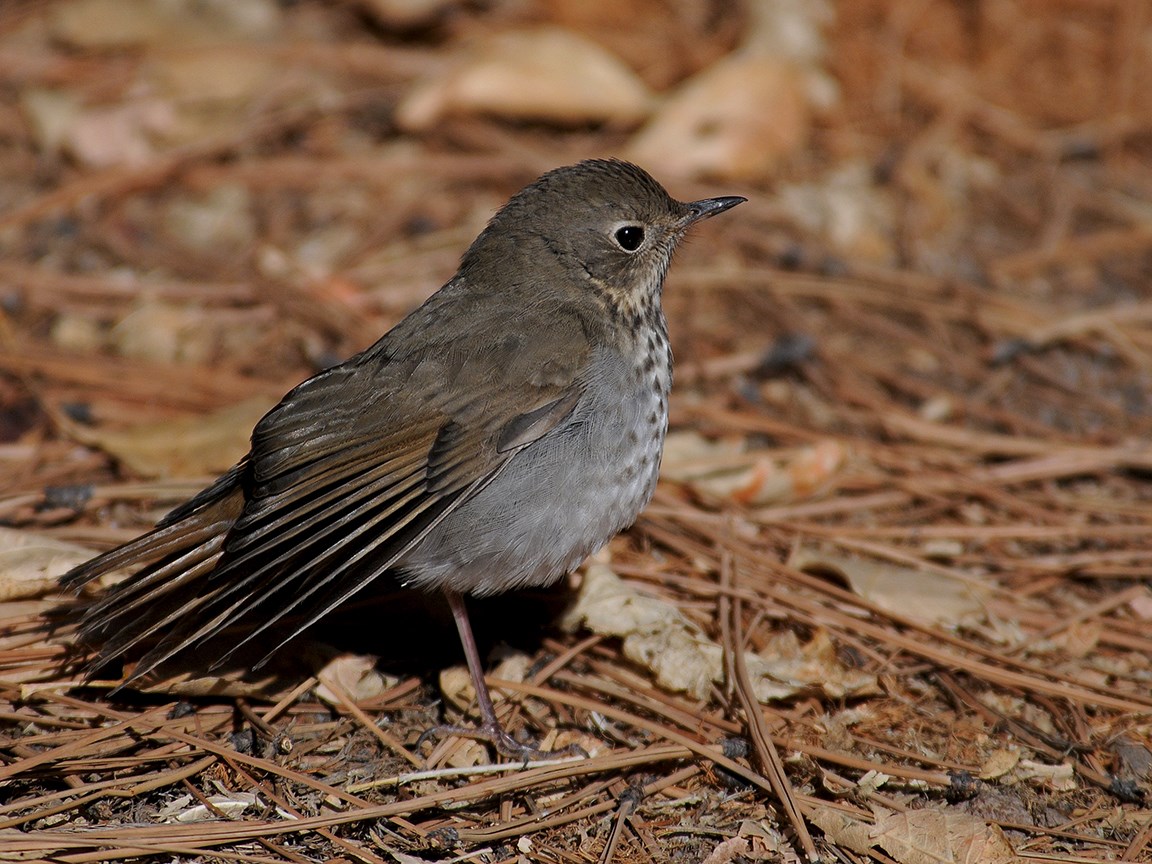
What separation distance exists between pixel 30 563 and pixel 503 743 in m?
1.44

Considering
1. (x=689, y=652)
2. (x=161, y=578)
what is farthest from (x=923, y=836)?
(x=161, y=578)

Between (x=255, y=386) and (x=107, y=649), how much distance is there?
1.70 metres

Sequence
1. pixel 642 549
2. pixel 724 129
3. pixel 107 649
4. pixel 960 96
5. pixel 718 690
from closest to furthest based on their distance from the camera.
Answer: pixel 107 649 < pixel 718 690 < pixel 642 549 < pixel 724 129 < pixel 960 96

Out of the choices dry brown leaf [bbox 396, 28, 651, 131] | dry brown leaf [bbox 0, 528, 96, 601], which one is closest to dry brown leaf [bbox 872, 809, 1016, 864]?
dry brown leaf [bbox 0, 528, 96, 601]

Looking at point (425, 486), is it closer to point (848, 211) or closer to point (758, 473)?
point (758, 473)

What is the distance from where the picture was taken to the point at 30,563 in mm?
3332

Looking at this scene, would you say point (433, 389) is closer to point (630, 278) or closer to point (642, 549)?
point (630, 278)

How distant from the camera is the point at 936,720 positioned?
3268mm

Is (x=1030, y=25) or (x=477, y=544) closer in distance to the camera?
(x=477, y=544)

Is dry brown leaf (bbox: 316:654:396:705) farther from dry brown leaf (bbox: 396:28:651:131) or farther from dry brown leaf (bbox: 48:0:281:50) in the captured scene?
dry brown leaf (bbox: 48:0:281:50)

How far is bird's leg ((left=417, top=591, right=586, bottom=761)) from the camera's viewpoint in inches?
125

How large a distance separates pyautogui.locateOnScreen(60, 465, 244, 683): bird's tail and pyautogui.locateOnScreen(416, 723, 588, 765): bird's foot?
731 mm

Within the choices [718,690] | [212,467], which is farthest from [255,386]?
[718,690]

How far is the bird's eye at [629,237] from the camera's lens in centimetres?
364
